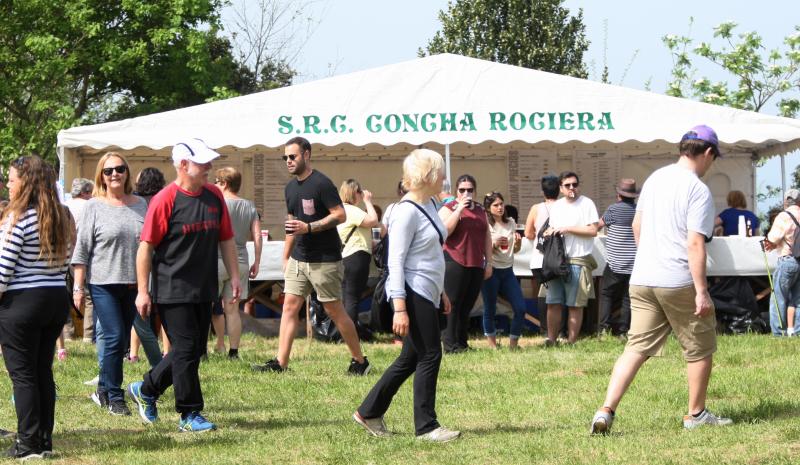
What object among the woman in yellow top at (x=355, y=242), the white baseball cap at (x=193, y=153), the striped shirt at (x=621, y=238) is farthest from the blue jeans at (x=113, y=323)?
the striped shirt at (x=621, y=238)

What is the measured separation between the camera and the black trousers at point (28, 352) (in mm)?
6062

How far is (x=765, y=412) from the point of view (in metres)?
7.22

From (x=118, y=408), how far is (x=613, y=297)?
20.2 ft

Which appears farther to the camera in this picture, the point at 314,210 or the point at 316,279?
the point at 316,279

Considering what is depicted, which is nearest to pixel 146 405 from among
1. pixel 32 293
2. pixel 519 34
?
pixel 32 293

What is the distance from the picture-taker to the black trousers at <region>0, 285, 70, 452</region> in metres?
6.06

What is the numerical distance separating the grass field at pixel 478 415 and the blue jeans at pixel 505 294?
1.56 feet

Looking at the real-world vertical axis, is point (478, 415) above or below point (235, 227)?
below

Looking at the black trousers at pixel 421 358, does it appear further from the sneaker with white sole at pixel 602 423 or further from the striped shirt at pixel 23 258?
the striped shirt at pixel 23 258

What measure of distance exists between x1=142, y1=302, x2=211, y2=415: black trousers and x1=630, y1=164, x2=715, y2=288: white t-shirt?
2.48 m

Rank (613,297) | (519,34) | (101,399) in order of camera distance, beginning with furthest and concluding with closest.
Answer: (519,34)
(613,297)
(101,399)

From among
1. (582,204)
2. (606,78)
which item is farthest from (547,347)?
(606,78)

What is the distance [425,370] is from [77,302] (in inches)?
109

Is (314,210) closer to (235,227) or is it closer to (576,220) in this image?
(235,227)
